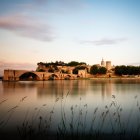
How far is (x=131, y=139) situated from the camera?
741 cm

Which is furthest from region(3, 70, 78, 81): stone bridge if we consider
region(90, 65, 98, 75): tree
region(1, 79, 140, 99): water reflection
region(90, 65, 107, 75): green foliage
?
region(1, 79, 140, 99): water reflection

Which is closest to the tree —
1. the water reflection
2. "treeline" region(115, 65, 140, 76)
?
"treeline" region(115, 65, 140, 76)

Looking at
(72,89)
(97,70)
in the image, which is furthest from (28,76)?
(72,89)

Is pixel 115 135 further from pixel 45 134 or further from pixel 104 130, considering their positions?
pixel 45 134

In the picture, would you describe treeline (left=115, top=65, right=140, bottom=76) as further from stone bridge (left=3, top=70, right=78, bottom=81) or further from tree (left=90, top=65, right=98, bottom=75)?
stone bridge (left=3, top=70, right=78, bottom=81)

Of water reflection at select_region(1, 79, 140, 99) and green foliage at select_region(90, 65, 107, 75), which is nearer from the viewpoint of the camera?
water reflection at select_region(1, 79, 140, 99)

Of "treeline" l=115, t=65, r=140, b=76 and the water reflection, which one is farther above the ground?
"treeline" l=115, t=65, r=140, b=76

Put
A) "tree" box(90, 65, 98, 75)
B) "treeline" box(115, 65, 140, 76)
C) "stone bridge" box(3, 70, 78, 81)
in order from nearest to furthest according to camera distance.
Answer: "stone bridge" box(3, 70, 78, 81) < "treeline" box(115, 65, 140, 76) < "tree" box(90, 65, 98, 75)

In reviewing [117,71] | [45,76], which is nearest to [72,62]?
[117,71]

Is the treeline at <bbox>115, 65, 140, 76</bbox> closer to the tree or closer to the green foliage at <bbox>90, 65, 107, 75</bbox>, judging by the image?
the green foliage at <bbox>90, 65, 107, 75</bbox>

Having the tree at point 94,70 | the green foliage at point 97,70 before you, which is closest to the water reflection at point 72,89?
the tree at point 94,70

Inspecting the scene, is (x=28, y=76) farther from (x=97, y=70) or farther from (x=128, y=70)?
(x=128, y=70)

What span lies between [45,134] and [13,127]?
6.47 ft

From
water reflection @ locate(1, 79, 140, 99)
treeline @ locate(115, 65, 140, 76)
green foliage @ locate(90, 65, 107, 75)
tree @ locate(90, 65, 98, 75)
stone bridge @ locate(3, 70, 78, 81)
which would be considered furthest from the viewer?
green foliage @ locate(90, 65, 107, 75)
